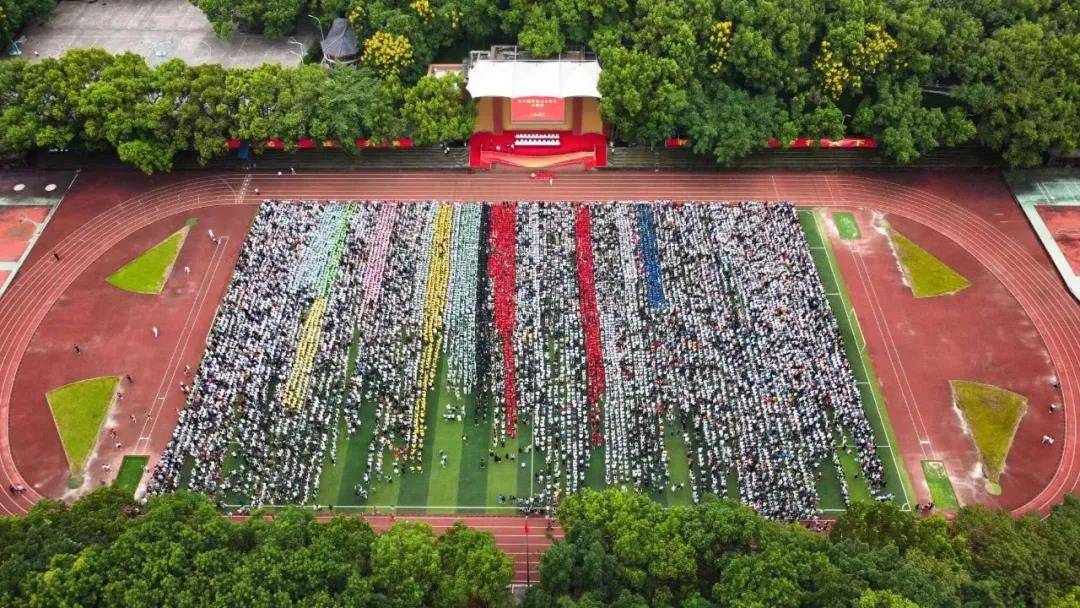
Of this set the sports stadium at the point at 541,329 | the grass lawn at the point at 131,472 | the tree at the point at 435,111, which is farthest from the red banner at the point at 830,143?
the grass lawn at the point at 131,472

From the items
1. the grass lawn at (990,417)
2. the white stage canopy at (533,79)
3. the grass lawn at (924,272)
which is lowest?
the grass lawn at (990,417)

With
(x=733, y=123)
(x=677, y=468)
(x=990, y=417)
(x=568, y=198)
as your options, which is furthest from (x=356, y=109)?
(x=990, y=417)

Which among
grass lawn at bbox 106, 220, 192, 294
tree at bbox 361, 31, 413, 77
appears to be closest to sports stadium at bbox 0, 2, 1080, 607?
grass lawn at bbox 106, 220, 192, 294

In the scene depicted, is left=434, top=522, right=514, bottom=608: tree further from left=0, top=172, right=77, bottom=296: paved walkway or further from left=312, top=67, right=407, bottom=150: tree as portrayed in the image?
left=0, top=172, right=77, bottom=296: paved walkway

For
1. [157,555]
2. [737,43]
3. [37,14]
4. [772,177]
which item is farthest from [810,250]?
[37,14]

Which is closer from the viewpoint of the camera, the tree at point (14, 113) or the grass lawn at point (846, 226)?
the tree at point (14, 113)

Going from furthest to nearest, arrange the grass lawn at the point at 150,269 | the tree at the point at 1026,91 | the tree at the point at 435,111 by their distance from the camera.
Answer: the tree at the point at 435,111, the tree at the point at 1026,91, the grass lawn at the point at 150,269

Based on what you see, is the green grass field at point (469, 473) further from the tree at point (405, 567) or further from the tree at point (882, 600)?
the tree at point (882, 600)
